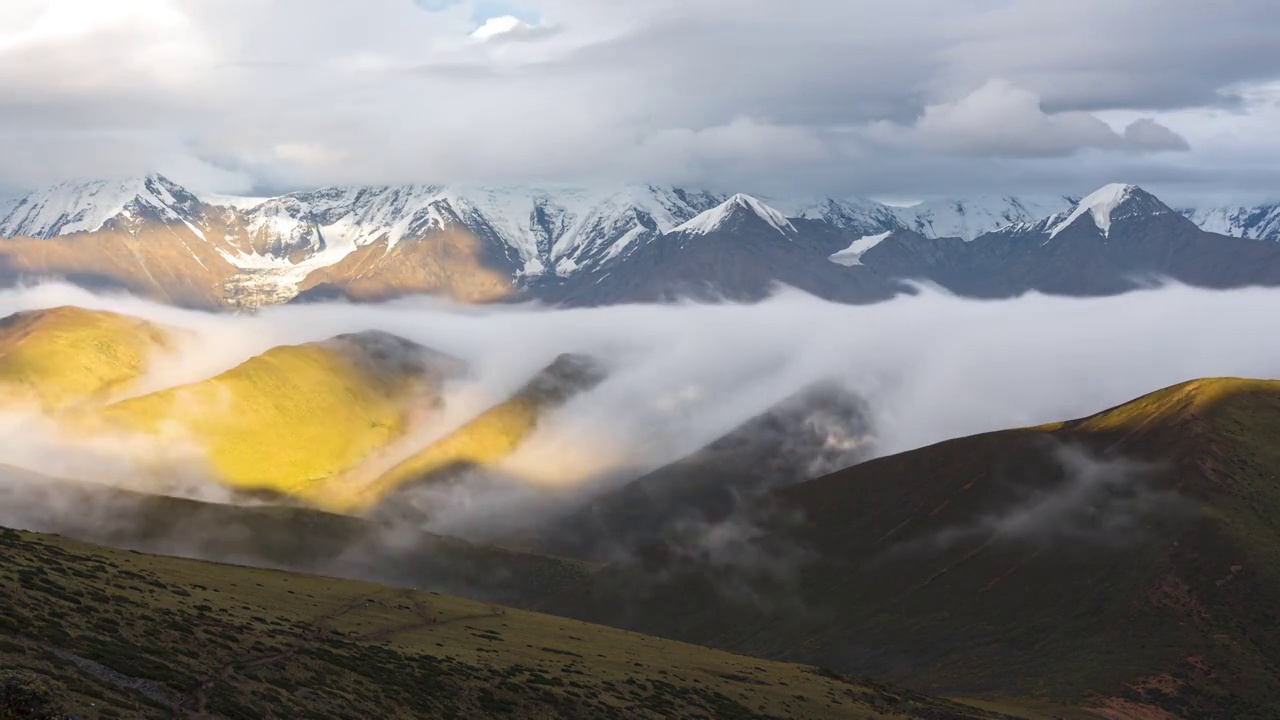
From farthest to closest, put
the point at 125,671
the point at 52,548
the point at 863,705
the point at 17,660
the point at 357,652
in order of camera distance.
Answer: the point at 863,705, the point at 52,548, the point at 357,652, the point at 125,671, the point at 17,660

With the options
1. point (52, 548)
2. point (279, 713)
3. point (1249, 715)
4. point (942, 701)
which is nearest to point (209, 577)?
point (52, 548)

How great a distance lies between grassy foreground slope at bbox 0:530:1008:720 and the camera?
74562mm

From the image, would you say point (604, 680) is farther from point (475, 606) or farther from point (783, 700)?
point (475, 606)

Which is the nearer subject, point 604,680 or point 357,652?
point 357,652

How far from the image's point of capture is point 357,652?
106 metres

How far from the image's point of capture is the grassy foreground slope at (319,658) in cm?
7456

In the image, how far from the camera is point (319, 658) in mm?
96875

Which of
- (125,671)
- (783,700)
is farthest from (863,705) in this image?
(125,671)

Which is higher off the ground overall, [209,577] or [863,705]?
[209,577]

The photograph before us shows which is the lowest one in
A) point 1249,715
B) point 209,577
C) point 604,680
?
point 1249,715

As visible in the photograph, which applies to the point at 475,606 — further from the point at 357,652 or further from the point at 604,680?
the point at 357,652

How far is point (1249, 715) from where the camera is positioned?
192 m

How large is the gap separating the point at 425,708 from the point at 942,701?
110 metres

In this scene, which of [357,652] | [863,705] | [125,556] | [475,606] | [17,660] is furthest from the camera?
[475,606]
